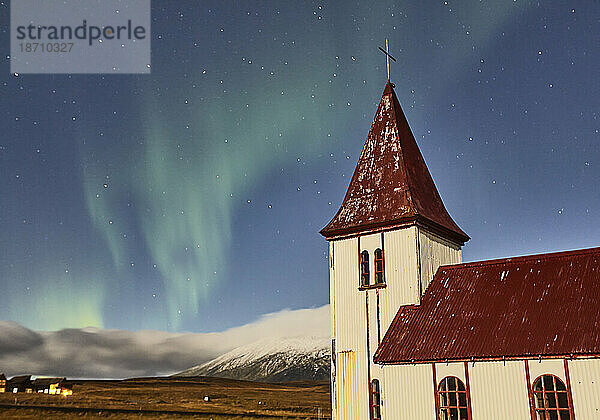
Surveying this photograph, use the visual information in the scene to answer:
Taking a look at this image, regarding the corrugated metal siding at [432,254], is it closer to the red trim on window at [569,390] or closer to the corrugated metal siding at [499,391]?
the corrugated metal siding at [499,391]

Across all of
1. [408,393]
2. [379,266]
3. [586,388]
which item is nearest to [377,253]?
[379,266]

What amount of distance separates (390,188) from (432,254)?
11.8ft

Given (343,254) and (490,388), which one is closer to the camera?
(490,388)

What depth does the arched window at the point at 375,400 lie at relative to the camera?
24141 mm

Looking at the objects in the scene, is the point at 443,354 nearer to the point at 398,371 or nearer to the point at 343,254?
the point at 398,371

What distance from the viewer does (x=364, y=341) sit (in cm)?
2538

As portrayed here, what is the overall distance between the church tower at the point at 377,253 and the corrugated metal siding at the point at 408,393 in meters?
0.60

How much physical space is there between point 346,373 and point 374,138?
38.0 feet

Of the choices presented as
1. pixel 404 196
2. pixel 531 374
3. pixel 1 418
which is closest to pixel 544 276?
pixel 531 374

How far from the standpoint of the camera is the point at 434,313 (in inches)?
951

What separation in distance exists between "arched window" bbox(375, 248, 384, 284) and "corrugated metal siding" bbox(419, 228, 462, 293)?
1.76m

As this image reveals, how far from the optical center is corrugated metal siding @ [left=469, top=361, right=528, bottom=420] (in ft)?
66.1

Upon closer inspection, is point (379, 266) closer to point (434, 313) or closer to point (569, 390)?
point (434, 313)

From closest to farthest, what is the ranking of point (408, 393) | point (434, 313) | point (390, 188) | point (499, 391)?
point (499, 391) → point (408, 393) → point (434, 313) → point (390, 188)
